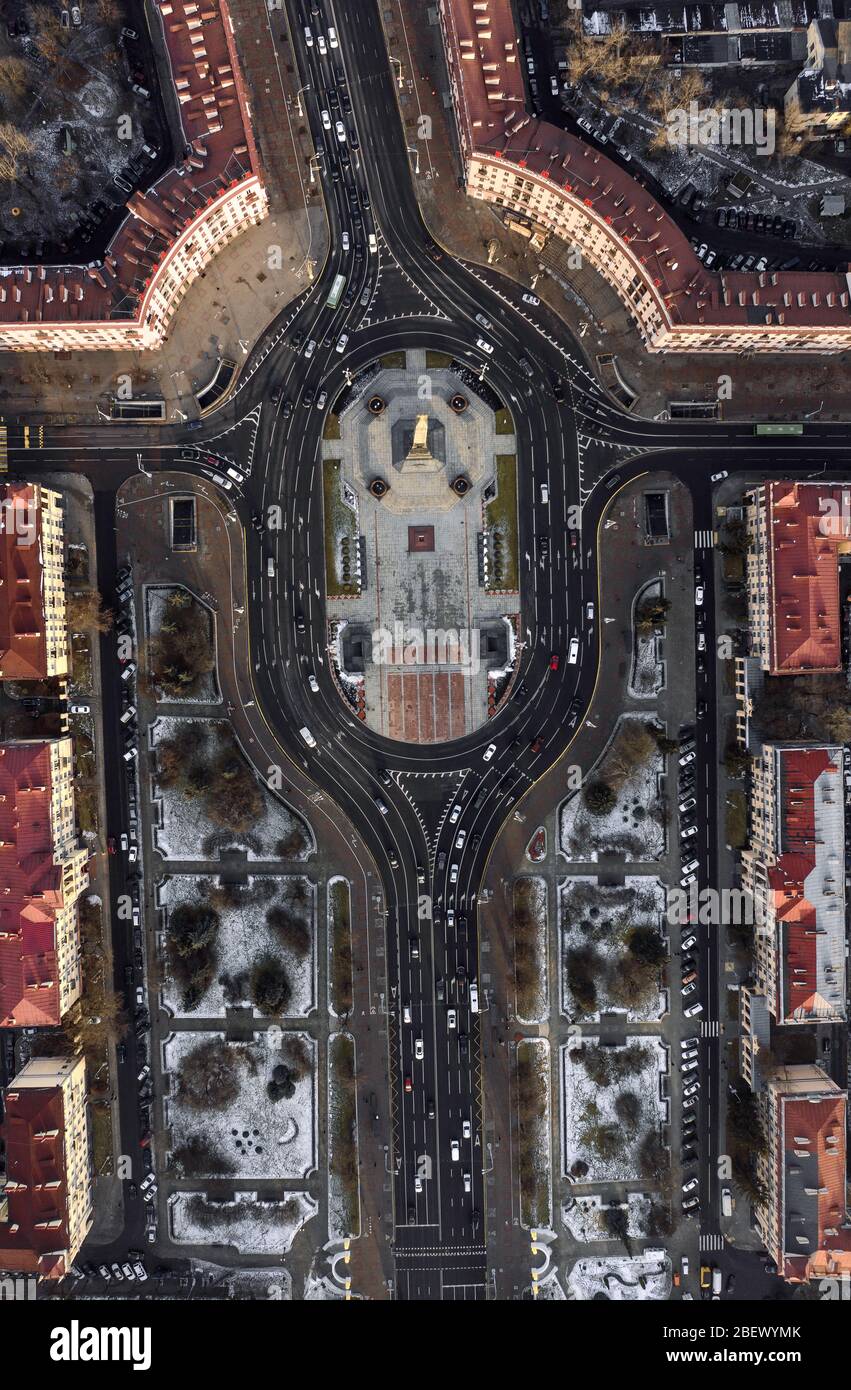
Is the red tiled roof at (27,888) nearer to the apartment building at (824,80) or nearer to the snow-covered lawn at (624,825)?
the snow-covered lawn at (624,825)

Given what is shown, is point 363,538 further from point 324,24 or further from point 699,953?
point 699,953

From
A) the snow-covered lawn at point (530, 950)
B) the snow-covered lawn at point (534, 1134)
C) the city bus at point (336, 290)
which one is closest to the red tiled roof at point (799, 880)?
the snow-covered lawn at point (530, 950)

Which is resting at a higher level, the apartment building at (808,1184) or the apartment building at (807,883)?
the apartment building at (807,883)

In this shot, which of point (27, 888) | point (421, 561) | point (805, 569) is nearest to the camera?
point (805, 569)

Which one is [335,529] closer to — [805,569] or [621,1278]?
[805,569]

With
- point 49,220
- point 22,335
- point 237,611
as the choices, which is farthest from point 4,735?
point 49,220

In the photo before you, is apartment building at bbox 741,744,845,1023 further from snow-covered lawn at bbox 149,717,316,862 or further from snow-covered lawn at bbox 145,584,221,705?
snow-covered lawn at bbox 145,584,221,705

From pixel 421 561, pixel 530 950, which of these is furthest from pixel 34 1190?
pixel 421 561
